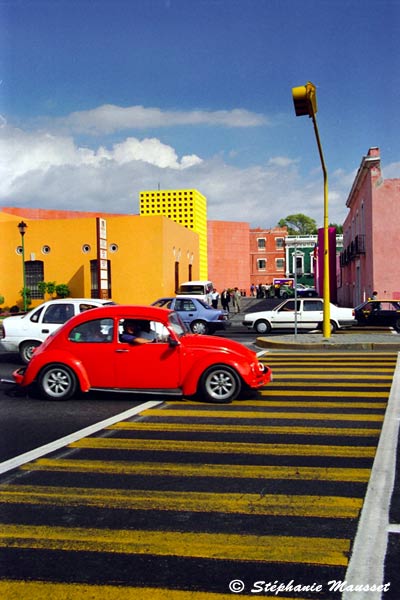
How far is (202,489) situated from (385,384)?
683 centimetres

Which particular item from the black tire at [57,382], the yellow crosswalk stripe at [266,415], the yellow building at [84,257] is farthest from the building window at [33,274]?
the yellow crosswalk stripe at [266,415]

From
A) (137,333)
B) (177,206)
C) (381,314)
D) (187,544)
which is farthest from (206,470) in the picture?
(177,206)

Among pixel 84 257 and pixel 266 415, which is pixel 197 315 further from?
pixel 84 257

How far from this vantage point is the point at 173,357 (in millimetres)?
10281

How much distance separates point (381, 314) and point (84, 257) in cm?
2285

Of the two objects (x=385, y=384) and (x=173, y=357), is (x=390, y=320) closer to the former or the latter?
(x=385, y=384)

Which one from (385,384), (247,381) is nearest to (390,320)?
(385,384)

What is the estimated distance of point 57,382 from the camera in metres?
10.7

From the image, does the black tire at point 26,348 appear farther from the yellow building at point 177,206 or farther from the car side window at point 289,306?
the yellow building at point 177,206

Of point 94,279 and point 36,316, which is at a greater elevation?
point 94,279

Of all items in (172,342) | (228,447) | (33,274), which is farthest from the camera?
(33,274)

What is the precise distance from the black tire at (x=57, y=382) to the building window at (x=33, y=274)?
34308mm

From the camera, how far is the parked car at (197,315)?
23.5 metres

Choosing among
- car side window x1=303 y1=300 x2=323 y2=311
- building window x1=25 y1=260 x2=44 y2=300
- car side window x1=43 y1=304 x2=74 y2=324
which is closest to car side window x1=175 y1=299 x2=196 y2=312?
car side window x1=303 y1=300 x2=323 y2=311
